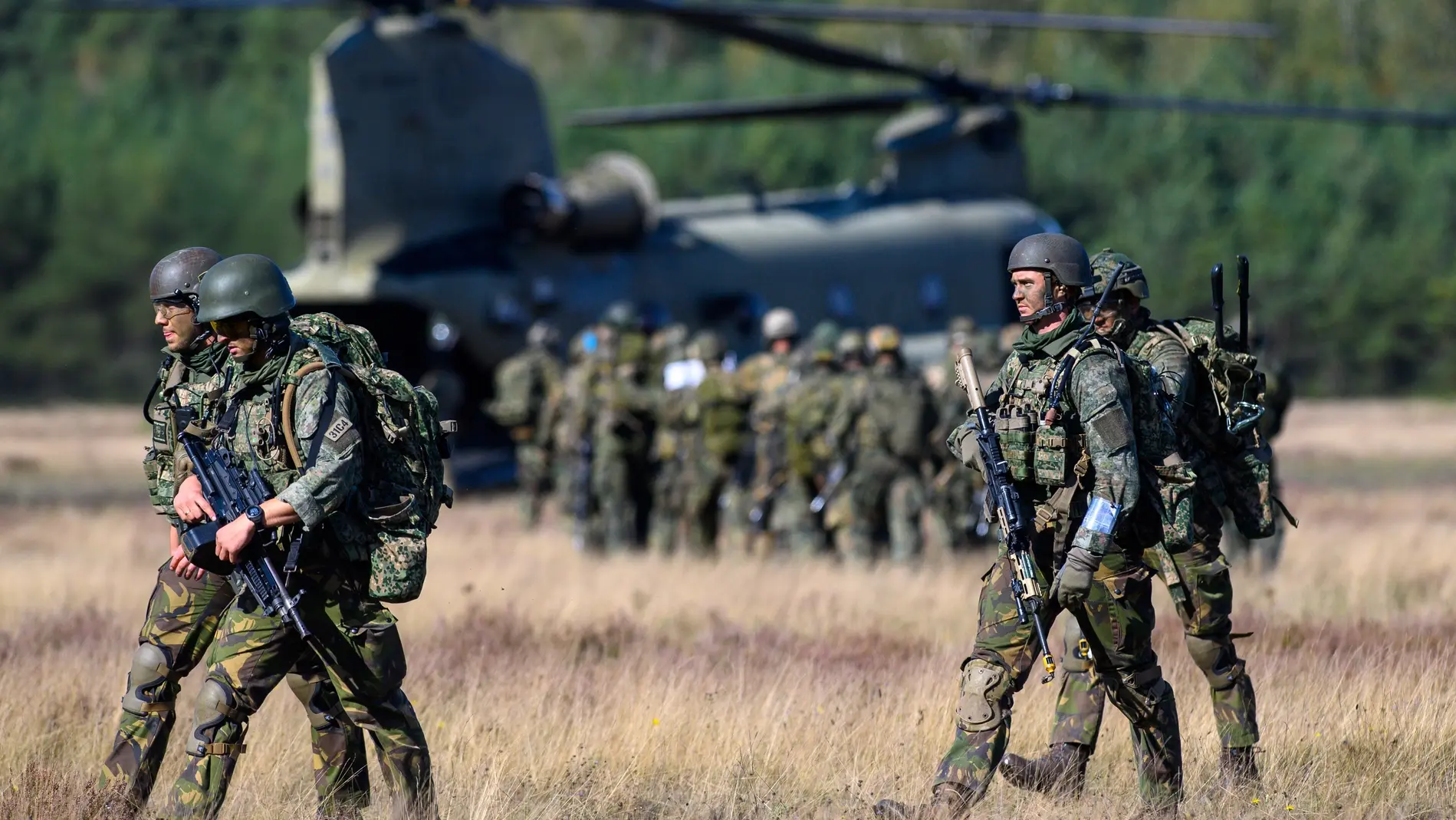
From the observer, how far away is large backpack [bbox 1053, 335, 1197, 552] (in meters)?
6.37

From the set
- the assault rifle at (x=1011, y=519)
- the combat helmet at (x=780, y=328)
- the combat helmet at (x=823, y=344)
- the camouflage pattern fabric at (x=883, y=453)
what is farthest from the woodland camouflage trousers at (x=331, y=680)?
the combat helmet at (x=780, y=328)

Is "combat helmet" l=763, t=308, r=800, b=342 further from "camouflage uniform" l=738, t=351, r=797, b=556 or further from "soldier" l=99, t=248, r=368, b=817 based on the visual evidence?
"soldier" l=99, t=248, r=368, b=817

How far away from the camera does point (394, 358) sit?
61.9 ft

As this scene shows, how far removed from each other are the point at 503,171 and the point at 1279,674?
1243 centimetres

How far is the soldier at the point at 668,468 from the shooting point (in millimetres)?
14852

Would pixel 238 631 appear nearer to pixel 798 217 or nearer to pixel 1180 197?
pixel 798 217

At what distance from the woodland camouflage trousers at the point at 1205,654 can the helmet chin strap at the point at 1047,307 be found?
108cm

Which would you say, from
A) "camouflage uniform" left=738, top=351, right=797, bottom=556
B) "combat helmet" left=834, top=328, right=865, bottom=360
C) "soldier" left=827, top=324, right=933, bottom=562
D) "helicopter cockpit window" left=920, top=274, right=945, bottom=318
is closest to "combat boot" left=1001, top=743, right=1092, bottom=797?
"soldier" left=827, top=324, right=933, bottom=562

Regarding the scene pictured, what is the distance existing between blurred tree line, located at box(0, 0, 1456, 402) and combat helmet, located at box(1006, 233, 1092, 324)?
3713 cm

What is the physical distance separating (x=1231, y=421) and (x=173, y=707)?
3885mm

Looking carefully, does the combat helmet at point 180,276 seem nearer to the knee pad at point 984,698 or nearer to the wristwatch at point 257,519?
the wristwatch at point 257,519

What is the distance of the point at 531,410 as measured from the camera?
54.8 ft

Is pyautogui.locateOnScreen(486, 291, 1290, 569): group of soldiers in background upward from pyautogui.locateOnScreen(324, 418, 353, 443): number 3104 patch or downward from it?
downward

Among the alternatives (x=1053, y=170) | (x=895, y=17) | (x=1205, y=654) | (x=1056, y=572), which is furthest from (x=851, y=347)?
(x=1053, y=170)
